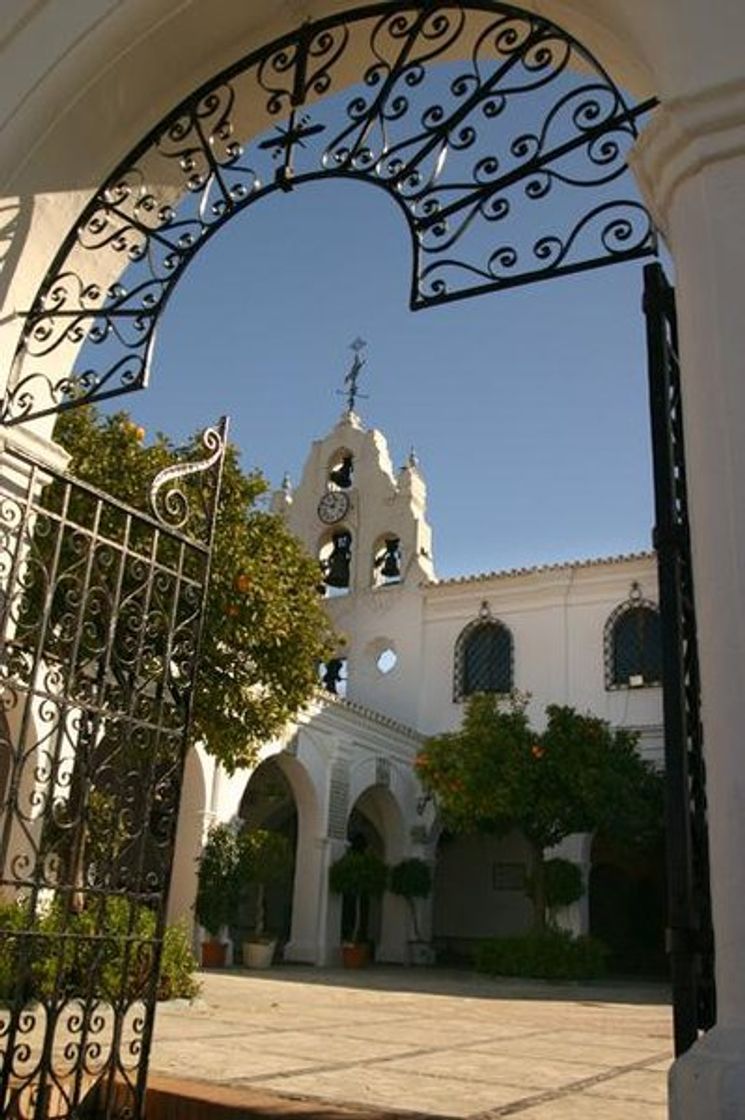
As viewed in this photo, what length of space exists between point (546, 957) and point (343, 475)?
42.5 feet

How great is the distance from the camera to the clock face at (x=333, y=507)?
82.5 feet

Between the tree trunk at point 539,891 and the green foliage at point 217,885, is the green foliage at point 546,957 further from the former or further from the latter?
the green foliage at point 217,885

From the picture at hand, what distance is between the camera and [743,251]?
8.52 ft

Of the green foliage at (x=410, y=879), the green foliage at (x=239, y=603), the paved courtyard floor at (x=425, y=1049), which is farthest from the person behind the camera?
the green foliage at (x=410, y=879)

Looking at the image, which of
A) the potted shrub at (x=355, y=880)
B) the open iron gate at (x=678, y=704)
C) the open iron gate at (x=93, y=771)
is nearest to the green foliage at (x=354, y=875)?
the potted shrub at (x=355, y=880)

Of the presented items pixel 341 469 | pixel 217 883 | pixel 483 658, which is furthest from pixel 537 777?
pixel 341 469

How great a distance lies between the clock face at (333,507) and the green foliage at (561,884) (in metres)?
9.45

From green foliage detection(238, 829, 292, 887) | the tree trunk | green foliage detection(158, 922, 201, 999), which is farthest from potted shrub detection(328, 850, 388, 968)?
green foliage detection(158, 922, 201, 999)

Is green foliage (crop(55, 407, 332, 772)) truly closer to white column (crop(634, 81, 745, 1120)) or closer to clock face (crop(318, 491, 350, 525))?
white column (crop(634, 81, 745, 1120))

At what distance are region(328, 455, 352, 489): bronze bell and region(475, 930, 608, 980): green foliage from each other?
11942 millimetres

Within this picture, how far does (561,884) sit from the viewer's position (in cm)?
1919

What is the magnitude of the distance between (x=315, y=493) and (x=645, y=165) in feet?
75.5

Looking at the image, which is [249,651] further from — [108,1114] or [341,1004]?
[108,1114]

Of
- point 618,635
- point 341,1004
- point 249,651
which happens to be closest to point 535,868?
point 618,635
